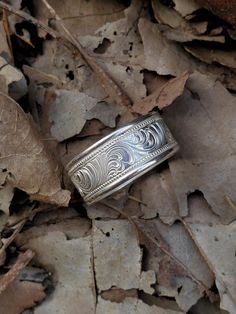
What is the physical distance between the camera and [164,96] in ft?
9.09

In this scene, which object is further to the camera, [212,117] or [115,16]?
[115,16]

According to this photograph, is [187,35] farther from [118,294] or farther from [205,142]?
[118,294]

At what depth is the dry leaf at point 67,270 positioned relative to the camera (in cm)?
282

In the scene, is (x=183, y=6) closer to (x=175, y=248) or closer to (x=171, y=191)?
(x=171, y=191)

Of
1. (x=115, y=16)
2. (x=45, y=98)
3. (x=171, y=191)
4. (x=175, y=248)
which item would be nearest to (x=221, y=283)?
(x=175, y=248)

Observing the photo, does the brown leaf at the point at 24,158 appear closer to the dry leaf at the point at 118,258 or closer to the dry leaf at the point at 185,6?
the dry leaf at the point at 118,258

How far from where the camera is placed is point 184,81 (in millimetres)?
2721

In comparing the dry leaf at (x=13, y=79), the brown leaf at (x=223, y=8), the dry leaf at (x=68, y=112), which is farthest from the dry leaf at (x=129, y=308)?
the brown leaf at (x=223, y=8)

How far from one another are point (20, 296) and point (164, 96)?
1.21 m

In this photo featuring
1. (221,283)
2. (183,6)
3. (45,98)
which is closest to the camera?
(221,283)

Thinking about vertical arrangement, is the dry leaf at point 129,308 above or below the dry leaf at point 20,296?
below

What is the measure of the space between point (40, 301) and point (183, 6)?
1.64 meters

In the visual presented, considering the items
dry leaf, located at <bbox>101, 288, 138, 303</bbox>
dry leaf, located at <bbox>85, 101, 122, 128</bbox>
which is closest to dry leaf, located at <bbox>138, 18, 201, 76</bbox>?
dry leaf, located at <bbox>85, 101, 122, 128</bbox>

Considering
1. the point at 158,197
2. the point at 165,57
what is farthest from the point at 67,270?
the point at 165,57
